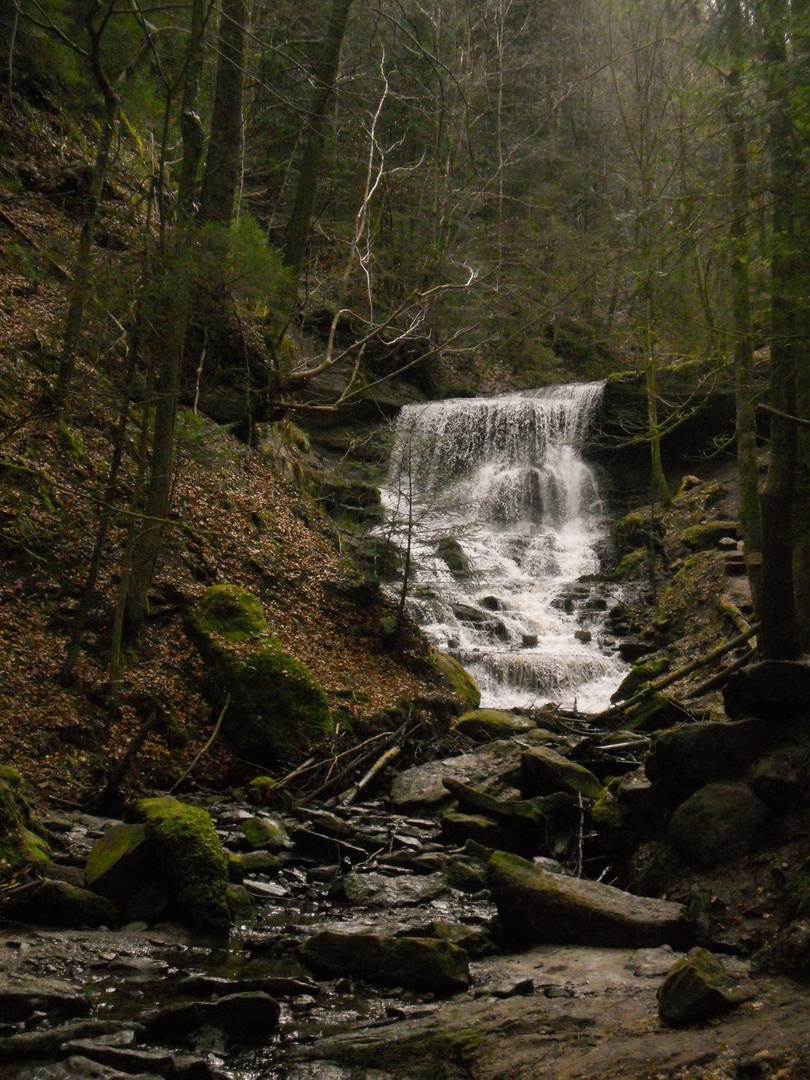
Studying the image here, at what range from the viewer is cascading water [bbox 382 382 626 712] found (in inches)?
502

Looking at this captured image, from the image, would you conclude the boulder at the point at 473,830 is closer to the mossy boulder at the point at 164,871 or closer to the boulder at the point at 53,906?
the mossy boulder at the point at 164,871

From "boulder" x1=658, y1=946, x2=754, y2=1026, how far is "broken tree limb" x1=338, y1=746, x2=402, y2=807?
4.71m

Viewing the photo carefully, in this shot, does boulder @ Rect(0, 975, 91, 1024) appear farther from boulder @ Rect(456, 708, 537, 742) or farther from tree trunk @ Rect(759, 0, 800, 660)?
boulder @ Rect(456, 708, 537, 742)

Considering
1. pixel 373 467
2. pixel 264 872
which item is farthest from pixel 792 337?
pixel 373 467

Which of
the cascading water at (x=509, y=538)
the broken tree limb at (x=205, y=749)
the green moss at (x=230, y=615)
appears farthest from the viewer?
the cascading water at (x=509, y=538)

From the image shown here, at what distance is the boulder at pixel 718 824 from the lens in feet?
15.9

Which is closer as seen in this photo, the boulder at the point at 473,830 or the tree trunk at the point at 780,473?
the tree trunk at the point at 780,473

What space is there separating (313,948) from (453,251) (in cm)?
1891

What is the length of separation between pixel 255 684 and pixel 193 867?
11.7ft

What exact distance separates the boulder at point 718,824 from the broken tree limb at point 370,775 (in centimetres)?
352

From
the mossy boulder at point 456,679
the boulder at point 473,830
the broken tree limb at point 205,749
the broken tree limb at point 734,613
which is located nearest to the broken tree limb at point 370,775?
the boulder at point 473,830

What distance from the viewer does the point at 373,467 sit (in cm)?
1317

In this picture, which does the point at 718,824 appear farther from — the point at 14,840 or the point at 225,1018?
the point at 14,840

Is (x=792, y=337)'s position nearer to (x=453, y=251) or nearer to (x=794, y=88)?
(x=794, y=88)
